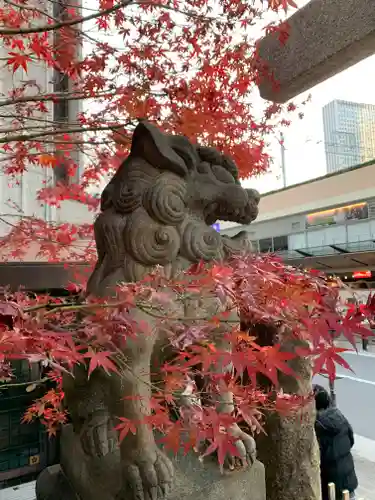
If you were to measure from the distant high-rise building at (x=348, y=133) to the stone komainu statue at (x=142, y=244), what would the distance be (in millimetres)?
3219

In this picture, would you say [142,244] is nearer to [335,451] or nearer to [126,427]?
[126,427]

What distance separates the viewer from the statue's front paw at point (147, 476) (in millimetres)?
1555

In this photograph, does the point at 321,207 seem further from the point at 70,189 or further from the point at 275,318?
the point at 275,318

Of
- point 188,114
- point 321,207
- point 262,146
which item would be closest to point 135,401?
point 188,114

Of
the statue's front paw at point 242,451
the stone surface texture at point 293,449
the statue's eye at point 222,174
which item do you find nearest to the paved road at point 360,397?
the stone surface texture at point 293,449

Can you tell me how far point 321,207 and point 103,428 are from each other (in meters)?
5.69

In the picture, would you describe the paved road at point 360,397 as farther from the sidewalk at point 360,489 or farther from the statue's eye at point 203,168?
the statue's eye at point 203,168

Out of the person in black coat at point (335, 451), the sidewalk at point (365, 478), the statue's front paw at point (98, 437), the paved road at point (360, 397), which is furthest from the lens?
the paved road at point (360, 397)

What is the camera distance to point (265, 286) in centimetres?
142

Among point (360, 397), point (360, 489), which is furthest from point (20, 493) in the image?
point (360, 397)

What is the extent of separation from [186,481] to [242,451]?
10.7 inches

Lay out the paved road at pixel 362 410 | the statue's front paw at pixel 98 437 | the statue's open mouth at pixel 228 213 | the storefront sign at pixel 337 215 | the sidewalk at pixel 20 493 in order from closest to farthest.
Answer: the statue's front paw at pixel 98 437 → the statue's open mouth at pixel 228 213 → the sidewalk at pixel 20 493 → the paved road at pixel 362 410 → the storefront sign at pixel 337 215

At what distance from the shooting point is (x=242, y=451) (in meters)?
1.76

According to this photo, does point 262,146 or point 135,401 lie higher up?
point 262,146
